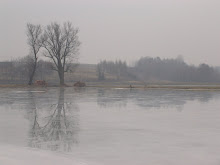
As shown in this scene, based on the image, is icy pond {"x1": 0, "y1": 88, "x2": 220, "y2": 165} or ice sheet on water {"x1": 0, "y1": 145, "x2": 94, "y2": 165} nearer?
ice sheet on water {"x1": 0, "y1": 145, "x2": 94, "y2": 165}

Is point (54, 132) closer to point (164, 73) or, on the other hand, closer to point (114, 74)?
point (114, 74)

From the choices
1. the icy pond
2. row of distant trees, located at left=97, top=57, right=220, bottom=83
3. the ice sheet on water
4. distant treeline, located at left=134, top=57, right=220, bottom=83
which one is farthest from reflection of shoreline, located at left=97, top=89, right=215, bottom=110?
distant treeline, located at left=134, top=57, right=220, bottom=83

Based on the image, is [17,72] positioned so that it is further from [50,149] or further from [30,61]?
[50,149]

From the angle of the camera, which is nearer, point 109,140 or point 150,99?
point 109,140

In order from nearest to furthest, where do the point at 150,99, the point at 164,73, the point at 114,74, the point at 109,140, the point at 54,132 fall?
1. the point at 109,140
2. the point at 54,132
3. the point at 150,99
4. the point at 114,74
5. the point at 164,73

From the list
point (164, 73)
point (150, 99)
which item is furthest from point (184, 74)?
point (150, 99)

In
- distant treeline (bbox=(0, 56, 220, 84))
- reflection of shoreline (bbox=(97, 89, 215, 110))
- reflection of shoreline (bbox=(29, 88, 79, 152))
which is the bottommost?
reflection of shoreline (bbox=(29, 88, 79, 152))

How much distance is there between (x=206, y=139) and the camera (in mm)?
9406

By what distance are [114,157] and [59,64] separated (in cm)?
5920

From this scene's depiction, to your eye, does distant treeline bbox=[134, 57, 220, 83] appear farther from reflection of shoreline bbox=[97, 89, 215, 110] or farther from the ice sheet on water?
the ice sheet on water

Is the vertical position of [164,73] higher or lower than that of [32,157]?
higher

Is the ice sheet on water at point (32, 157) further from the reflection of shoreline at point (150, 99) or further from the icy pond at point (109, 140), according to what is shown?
the reflection of shoreline at point (150, 99)

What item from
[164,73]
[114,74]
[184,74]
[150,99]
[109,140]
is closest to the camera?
[109,140]

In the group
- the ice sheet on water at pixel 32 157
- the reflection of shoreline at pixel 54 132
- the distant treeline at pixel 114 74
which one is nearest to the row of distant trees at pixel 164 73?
the distant treeline at pixel 114 74
